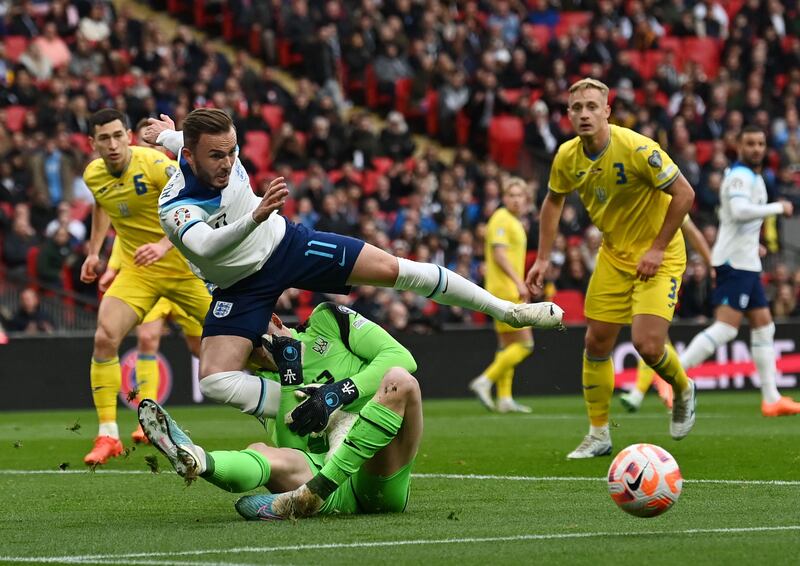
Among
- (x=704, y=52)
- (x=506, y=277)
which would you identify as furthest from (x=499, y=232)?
(x=704, y=52)

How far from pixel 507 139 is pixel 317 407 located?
780 inches

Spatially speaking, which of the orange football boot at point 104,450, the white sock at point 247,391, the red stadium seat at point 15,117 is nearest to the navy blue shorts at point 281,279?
the white sock at point 247,391

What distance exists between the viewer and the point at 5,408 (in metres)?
18.6

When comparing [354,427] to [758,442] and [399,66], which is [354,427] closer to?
[758,442]

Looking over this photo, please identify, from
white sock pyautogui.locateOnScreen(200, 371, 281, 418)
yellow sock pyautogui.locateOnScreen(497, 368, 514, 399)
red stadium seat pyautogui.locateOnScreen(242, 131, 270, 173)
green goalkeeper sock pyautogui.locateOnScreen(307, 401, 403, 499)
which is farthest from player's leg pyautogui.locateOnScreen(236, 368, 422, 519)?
red stadium seat pyautogui.locateOnScreen(242, 131, 270, 173)

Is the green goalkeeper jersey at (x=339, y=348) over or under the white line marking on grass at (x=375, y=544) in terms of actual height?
over

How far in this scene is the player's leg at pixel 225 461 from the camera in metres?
6.57

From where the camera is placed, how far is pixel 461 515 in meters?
7.35

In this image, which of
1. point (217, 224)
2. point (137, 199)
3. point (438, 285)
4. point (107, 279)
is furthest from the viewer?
point (107, 279)

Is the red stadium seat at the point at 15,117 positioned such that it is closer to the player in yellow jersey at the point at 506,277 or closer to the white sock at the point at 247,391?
the player in yellow jersey at the point at 506,277

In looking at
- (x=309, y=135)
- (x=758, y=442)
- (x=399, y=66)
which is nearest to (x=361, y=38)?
(x=399, y=66)

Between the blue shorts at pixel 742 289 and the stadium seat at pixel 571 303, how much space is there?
673 centimetres

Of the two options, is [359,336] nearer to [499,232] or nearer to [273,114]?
[499,232]

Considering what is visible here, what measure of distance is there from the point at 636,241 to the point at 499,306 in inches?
92.2
